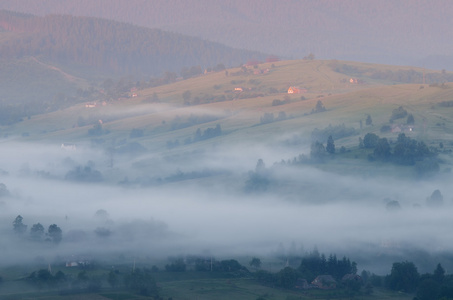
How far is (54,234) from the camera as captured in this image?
86.4 metres

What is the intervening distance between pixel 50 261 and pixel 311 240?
30.4 m

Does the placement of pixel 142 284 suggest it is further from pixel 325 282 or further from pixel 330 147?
pixel 330 147

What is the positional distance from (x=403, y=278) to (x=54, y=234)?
3863 centimetres

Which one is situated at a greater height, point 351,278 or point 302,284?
point 351,278

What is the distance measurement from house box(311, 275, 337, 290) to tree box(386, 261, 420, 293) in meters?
5.20

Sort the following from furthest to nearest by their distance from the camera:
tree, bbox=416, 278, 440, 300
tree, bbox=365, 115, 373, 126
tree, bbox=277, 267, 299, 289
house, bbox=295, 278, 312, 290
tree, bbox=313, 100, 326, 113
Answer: tree, bbox=313, 100, 326, 113 < tree, bbox=365, 115, 373, 126 < house, bbox=295, 278, 312, 290 < tree, bbox=277, 267, 299, 289 < tree, bbox=416, 278, 440, 300

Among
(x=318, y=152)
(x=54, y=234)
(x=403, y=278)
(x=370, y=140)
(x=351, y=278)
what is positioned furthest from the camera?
(x=318, y=152)

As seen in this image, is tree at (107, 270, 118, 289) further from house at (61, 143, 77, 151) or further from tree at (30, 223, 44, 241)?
house at (61, 143, 77, 151)

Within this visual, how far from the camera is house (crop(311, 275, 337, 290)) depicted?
7309 centimetres

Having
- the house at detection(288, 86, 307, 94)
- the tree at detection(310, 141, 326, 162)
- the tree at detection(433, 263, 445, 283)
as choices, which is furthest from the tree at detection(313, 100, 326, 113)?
the tree at detection(433, 263, 445, 283)

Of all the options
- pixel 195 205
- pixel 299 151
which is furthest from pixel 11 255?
pixel 299 151

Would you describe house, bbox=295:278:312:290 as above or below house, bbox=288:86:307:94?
below

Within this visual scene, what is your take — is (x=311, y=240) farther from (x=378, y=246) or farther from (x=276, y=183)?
(x=276, y=183)

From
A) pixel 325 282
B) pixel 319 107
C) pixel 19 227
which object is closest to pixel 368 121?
pixel 319 107
